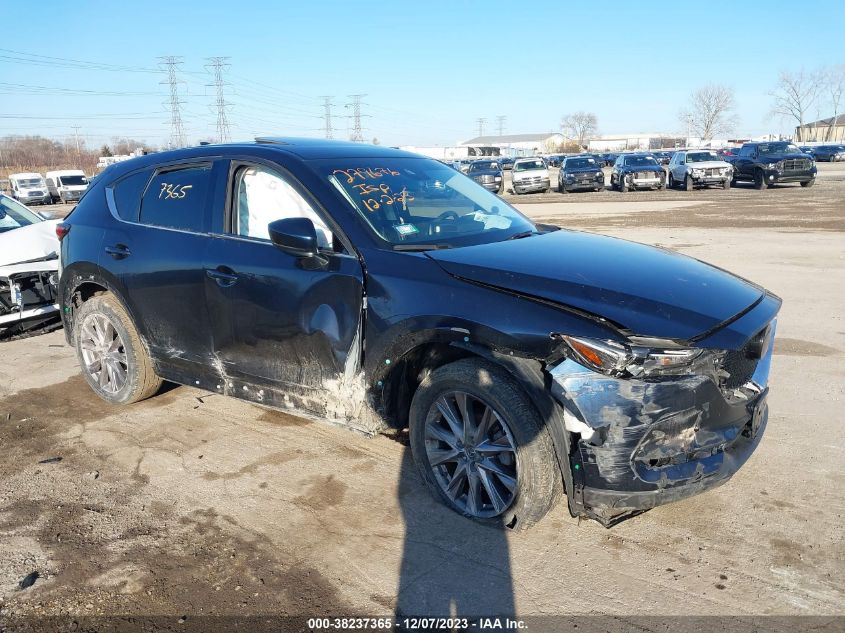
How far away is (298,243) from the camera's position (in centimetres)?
362

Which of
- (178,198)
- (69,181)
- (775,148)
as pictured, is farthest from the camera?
(69,181)

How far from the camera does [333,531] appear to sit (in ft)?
11.3

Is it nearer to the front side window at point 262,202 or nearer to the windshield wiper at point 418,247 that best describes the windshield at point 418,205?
the windshield wiper at point 418,247

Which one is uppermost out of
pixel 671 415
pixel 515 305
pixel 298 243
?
pixel 298 243

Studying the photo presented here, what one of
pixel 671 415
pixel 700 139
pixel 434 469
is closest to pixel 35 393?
pixel 434 469

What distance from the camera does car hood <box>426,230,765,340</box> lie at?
2986 mm

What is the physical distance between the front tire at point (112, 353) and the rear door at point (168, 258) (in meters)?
0.19

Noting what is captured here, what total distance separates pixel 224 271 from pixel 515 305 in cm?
194

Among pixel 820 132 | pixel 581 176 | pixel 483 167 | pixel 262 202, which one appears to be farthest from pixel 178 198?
pixel 820 132

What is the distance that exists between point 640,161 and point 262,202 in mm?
30969

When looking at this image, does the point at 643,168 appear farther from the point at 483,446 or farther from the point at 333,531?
the point at 333,531

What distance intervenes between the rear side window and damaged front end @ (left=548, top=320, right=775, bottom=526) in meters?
2.64

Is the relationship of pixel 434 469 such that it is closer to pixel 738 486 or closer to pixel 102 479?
pixel 738 486

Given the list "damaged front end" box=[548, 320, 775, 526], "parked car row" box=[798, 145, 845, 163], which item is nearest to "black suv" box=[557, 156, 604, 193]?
"damaged front end" box=[548, 320, 775, 526]
